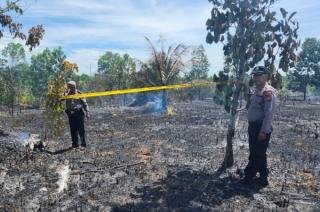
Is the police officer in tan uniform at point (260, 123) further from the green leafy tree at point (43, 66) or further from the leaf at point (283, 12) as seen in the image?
the green leafy tree at point (43, 66)

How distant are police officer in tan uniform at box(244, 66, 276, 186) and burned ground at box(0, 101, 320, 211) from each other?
287 mm

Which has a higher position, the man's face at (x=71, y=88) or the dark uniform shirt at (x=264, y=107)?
the man's face at (x=71, y=88)

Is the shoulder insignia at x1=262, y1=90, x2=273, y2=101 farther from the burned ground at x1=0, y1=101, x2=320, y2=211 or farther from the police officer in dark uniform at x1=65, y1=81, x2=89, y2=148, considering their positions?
the police officer in dark uniform at x1=65, y1=81, x2=89, y2=148

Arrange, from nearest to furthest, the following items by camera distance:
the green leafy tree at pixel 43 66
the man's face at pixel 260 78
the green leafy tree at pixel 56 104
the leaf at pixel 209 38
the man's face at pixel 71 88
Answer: the man's face at pixel 260 78 < the leaf at pixel 209 38 < the man's face at pixel 71 88 < the green leafy tree at pixel 56 104 < the green leafy tree at pixel 43 66

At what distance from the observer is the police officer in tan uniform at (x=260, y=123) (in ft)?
20.6

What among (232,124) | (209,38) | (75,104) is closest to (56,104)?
(75,104)

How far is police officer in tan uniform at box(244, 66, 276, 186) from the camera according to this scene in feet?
20.6

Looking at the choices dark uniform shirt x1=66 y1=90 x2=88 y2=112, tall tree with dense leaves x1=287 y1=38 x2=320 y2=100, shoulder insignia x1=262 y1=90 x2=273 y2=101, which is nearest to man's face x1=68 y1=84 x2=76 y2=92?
dark uniform shirt x1=66 y1=90 x2=88 y2=112

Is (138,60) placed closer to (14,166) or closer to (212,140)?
(212,140)

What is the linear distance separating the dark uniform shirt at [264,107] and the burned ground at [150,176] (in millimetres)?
1018

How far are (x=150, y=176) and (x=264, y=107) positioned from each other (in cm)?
222

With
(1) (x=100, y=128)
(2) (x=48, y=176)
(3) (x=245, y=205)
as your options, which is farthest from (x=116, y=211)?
(1) (x=100, y=128)

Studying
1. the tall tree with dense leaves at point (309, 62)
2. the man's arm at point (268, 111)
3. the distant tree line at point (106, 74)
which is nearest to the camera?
the man's arm at point (268, 111)

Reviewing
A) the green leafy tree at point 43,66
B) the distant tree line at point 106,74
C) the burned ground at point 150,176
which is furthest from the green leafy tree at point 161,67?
the green leafy tree at point 43,66
